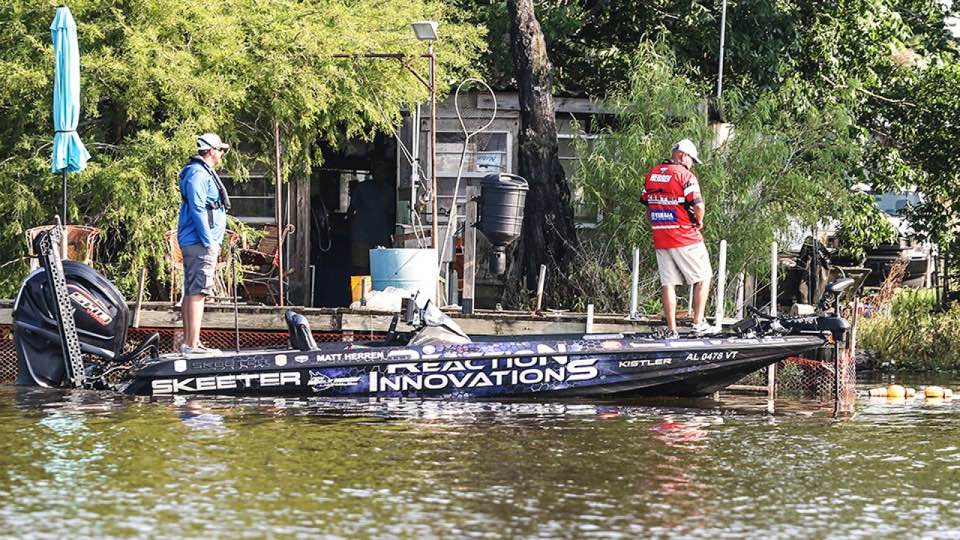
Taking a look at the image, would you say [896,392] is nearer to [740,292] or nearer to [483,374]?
[740,292]

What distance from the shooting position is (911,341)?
18891 millimetres

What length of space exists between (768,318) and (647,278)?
3.81 metres

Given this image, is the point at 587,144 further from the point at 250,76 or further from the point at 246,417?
the point at 246,417

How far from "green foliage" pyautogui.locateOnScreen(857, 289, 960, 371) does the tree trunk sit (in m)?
3.68

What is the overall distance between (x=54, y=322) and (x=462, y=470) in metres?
4.79

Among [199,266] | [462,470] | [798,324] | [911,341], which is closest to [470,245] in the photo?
[798,324]

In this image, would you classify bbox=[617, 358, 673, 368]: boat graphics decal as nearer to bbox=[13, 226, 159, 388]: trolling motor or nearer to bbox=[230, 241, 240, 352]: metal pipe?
bbox=[230, 241, 240, 352]: metal pipe

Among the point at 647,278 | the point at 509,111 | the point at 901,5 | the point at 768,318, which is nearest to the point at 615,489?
the point at 768,318

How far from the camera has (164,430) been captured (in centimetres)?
1070

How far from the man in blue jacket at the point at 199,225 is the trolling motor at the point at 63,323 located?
0.43 meters

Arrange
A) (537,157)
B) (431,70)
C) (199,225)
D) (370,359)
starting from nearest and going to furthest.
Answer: (199,225), (370,359), (431,70), (537,157)

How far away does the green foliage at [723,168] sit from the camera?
57.9 feet

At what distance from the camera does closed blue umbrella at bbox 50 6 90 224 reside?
1434cm

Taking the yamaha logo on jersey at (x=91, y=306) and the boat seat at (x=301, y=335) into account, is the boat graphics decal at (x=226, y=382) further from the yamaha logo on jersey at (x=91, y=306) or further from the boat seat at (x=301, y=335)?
the yamaha logo on jersey at (x=91, y=306)
